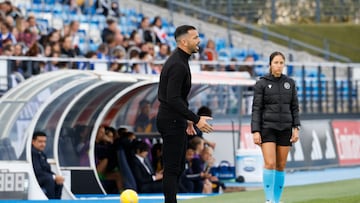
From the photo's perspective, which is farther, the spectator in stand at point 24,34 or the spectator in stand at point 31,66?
the spectator in stand at point 24,34

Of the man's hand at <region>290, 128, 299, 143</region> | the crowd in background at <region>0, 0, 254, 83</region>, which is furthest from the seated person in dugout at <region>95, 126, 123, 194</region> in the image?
the man's hand at <region>290, 128, 299, 143</region>

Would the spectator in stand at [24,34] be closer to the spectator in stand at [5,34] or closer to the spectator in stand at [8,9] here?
the spectator in stand at [5,34]

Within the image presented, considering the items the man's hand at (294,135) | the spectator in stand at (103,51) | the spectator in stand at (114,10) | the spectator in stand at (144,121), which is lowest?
the spectator in stand at (144,121)

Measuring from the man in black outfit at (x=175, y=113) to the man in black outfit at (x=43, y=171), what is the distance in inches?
226

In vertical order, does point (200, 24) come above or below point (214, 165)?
above

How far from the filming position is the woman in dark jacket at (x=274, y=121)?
619 inches

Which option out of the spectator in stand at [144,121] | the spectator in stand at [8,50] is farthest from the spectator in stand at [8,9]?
the spectator in stand at [144,121]

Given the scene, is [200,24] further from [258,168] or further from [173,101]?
[173,101]

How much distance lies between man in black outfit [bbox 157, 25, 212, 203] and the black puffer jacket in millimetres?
1951

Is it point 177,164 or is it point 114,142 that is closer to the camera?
point 177,164

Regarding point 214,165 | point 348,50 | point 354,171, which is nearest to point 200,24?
point 348,50

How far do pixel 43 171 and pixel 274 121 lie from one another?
505cm

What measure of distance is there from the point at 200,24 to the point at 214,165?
484 inches

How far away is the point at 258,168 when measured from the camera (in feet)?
78.8
